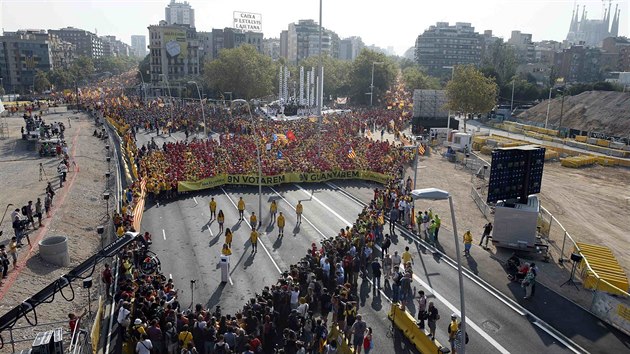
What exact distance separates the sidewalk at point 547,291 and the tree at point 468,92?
35787 mm

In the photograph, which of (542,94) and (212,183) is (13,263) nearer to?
(212,183)

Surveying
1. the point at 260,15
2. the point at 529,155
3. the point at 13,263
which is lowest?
the point at 13,263

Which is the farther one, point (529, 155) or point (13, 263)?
point (529, 155)

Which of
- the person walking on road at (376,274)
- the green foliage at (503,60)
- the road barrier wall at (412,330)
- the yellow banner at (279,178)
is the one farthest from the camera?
the green foliage at (503,60)

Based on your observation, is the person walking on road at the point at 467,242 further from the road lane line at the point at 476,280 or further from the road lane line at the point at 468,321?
the road lane line at the point at 468,321

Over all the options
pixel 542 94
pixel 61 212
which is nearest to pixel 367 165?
pixel 61 212

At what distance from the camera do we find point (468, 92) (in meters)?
63.9

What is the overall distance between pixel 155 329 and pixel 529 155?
66.9ft

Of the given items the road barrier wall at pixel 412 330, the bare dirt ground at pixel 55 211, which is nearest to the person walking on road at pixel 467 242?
the road barrier wall at pixel 412 330

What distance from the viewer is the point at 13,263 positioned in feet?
64.8

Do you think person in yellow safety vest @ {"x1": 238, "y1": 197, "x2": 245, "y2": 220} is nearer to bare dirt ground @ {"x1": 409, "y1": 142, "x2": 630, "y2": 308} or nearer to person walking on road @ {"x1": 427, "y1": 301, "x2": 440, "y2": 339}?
bare dirt ground @ {"x1": 409, "y1": 142, "x2": 630, "y2": 308}

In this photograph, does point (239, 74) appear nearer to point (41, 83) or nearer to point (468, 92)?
point (468, 92)

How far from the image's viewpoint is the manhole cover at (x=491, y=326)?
16.8 m

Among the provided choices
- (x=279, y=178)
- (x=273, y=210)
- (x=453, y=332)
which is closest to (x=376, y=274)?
(x=453, y=332)
